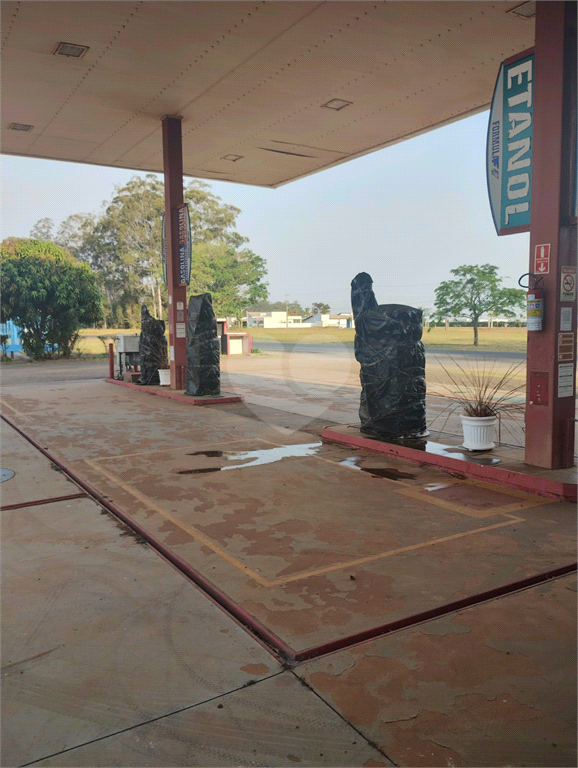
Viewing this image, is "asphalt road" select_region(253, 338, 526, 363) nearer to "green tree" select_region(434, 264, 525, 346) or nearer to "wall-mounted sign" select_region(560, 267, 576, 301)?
"green tree" select_region(434, 264, 525, 346)

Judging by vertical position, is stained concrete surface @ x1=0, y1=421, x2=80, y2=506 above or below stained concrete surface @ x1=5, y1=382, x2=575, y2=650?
above

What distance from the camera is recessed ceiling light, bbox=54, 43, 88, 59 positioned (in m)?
8.03

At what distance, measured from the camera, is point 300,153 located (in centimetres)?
1353

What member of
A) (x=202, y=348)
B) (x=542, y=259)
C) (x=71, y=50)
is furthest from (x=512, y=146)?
(x=202, y=348)

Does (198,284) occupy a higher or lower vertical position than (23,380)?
higher

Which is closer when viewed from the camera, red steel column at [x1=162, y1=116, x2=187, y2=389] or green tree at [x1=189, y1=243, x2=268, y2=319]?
red steel column at [x1=162, y1=116, x2=187, y2=389]

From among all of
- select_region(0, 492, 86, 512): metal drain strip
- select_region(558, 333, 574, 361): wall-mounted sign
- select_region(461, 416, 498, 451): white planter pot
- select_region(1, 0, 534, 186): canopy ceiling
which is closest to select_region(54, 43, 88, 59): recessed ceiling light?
select_region(1, 0, 534, 186): canopy ceiling

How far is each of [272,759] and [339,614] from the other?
42.0 inches

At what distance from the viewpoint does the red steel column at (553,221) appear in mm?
5223

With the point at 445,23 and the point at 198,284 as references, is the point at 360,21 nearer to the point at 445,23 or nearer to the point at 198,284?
the point at 445,23

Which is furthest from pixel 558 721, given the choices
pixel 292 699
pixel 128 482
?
pixel 128 482

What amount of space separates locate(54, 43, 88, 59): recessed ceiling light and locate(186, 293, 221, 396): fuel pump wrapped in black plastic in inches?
164

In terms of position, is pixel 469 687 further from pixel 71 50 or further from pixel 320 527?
pixel 71 50

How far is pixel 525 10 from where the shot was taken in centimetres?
714
